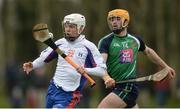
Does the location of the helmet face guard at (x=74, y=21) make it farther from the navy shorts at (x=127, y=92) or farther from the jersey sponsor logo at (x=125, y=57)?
the navy shorts at (x=127, y=92)

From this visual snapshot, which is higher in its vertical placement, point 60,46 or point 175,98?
point 60,46

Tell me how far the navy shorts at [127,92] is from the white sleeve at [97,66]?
3.13 feet

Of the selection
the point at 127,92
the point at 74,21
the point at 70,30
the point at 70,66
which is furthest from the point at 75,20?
the point at 127,92

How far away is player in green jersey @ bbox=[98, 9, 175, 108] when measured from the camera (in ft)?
44.4

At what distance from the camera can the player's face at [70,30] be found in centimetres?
1286

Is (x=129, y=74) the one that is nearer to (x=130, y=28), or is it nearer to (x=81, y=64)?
(x=81, y=64)

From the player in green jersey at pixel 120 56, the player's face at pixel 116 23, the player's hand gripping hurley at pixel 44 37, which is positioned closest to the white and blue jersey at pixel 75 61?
the player's hand gripping hurley at pixel 44 37

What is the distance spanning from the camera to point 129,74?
13.8 meters

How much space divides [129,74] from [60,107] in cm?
148

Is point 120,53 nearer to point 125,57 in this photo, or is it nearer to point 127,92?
point 125,57

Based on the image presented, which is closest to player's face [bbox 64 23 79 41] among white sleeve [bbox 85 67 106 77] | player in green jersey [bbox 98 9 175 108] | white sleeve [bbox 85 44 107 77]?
white sleeve [bbox 85 44 107 77]

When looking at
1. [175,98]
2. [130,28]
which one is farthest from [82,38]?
[175,98]

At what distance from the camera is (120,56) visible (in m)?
13.7

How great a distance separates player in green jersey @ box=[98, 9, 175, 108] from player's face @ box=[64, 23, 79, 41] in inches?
29.8
